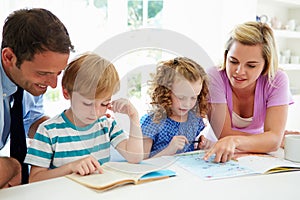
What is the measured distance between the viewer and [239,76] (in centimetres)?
133

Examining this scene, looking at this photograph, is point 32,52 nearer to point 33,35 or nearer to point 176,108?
point 33,35

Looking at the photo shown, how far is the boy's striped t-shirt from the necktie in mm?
170

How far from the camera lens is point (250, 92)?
1.44 m

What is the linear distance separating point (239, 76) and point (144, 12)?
1.31m

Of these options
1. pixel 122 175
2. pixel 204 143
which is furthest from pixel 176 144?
pixel 122 175

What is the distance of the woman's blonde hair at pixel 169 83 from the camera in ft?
4.16

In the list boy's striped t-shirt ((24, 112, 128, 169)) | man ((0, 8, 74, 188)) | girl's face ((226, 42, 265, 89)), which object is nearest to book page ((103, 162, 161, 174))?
boy's striped t-shirt ((24, 112, 128, 169))

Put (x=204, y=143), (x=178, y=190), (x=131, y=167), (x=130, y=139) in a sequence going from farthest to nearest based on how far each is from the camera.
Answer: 1. (x=204, y=143)
2. (x=130, y=139)
3. (x=131, y=167)
4. (x=178, y=190)

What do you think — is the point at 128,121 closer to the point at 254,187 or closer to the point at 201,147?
the point at 201,147

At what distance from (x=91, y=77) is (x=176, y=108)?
402 mm

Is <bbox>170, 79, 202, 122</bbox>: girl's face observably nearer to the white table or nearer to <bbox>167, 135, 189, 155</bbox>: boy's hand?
<bbox>167, 135, 189, 155</bbox>: boy's hand

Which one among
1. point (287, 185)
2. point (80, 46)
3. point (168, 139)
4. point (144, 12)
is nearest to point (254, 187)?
point (287, 185)

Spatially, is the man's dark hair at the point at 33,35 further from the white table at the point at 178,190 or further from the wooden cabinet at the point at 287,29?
the wooden cabinet at the point at 287,29

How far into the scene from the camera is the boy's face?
3.41 ft
